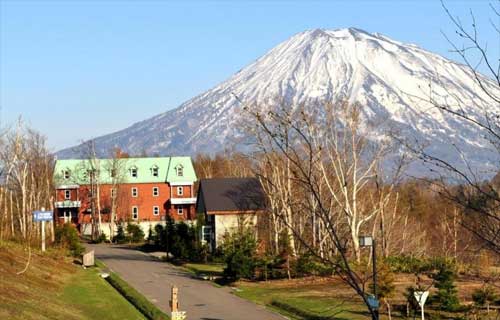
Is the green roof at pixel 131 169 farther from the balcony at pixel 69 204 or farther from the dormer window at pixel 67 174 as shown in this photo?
the balcony at pixel 69 204

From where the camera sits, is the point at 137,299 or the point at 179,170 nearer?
the point at 137,299

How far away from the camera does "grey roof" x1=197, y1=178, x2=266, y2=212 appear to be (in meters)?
52.3

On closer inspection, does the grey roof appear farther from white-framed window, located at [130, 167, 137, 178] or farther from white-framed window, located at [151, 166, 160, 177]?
white-framed window, located at [130, 167, 137, 178]

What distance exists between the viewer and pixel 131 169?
79000 mm

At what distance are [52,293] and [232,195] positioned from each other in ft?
92.0

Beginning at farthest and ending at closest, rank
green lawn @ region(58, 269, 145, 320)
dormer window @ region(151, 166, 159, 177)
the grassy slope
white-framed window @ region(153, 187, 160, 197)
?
1. dormer window @ region(151, 166, 159, 177)
2. white-framed window @ region(153, 187, 160, 197)
3. green lawn @ region(58, 269, 145, 320)
4. the grassy slope

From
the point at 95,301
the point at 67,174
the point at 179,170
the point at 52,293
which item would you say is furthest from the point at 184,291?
the point at 67,174

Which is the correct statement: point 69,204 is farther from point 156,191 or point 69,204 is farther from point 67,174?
point 156,191

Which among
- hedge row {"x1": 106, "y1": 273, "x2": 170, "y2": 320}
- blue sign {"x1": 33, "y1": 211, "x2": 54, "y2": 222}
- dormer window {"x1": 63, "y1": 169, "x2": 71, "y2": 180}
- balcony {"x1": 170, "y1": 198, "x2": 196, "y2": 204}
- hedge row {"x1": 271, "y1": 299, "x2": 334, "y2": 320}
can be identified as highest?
dormer window {"x1": 63, "y1": 169, "x2": 71, "y2": 180}

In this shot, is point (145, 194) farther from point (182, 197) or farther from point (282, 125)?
point (282, 125)

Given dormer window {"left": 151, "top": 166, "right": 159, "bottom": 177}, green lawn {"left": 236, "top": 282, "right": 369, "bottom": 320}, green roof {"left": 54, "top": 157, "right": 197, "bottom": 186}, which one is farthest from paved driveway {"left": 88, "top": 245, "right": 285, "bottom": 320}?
dormer window {"left": 151, "top": 166, "right": 159, "bottom": 177}

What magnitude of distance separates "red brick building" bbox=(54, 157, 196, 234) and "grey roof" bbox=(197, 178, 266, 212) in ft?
73.5

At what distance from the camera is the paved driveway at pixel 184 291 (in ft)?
80.1

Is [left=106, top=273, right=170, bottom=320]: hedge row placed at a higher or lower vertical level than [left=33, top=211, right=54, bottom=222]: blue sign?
lower
